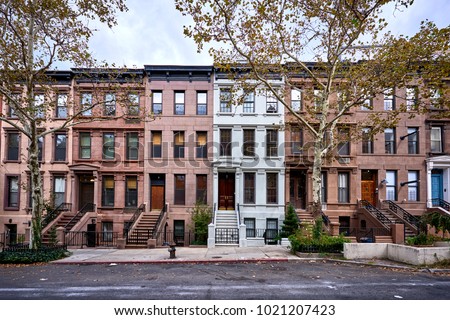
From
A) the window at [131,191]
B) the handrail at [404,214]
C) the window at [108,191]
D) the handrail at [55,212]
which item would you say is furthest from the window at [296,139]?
the handrail at [55,212]

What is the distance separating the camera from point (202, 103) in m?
22.2

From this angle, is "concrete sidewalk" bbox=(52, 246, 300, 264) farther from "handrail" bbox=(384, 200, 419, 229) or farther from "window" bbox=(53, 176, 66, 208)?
"handrail" bbox=(384, 200, 419, 229)

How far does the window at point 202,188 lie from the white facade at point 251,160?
0.98 metres

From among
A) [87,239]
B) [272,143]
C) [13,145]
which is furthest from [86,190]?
[272,143]

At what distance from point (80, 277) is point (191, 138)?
13474 millimetres

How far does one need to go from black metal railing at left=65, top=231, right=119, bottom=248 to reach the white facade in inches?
312

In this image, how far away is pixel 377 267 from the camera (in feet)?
36.9

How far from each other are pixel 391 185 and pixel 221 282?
1811 centimetres

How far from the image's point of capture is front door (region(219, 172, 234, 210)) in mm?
21866

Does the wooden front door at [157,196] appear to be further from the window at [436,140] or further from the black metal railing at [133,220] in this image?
the window at [436,140]

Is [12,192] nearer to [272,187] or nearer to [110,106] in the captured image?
[110,106]

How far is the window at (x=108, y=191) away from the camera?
70.9 ft

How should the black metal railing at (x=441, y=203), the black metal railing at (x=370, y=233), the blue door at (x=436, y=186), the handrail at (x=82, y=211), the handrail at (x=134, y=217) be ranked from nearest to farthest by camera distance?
the black metal railing at (x=370, y=233), the handrail at (x=134, y=217), the handrail at (x=82, y=211), the black metal railing at (x=441, y=203), the blue door at (x=436, y=186)

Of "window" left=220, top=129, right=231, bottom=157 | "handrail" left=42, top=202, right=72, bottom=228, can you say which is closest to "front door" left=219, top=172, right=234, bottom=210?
"window" left=220, top=129, right=231, bottom=157
